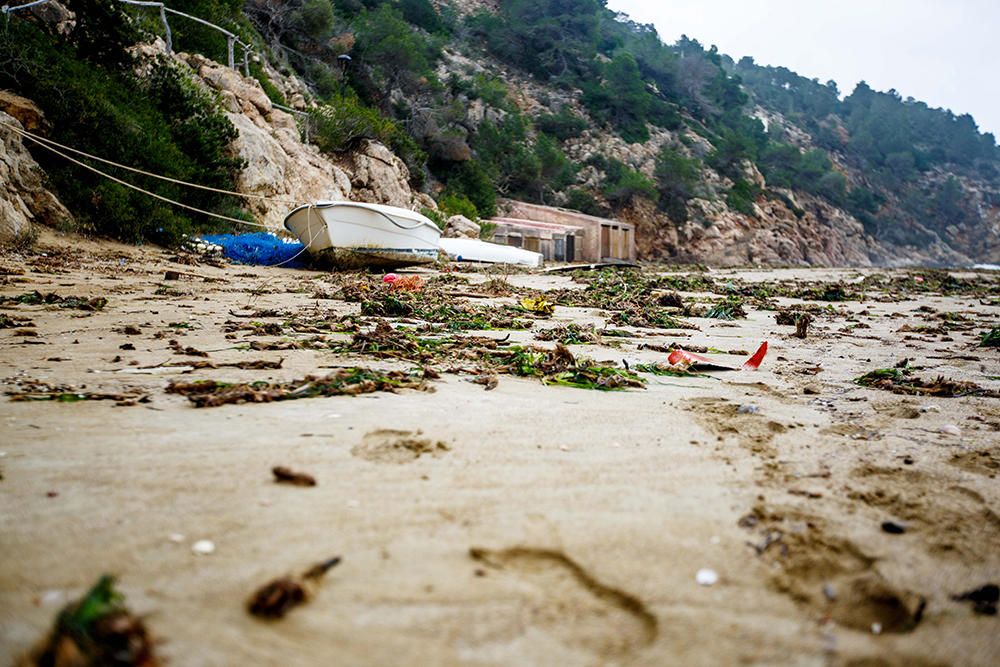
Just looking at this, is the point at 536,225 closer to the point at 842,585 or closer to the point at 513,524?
the point at 513,524

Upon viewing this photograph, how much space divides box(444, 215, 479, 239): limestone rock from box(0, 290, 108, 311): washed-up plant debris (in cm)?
1766

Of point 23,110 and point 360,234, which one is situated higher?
point 23,110

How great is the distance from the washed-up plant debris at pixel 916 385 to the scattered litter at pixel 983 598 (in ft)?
8.17

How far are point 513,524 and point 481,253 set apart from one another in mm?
17088

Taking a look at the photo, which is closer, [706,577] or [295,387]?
[706,577]

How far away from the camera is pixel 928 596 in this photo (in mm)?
1404

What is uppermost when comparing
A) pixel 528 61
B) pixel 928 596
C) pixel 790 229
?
pixel 528 61

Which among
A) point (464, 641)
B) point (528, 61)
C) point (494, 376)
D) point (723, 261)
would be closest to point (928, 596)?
point (464, 641)

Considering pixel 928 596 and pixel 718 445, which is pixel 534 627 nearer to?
pixel 928 596

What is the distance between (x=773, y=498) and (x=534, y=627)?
1035 mm

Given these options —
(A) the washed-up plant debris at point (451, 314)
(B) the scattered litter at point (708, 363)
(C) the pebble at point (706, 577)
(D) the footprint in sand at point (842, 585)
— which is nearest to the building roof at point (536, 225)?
(A) the washed-up plant debris at point (451, 314)

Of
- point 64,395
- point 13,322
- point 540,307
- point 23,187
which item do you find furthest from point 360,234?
point 64,395

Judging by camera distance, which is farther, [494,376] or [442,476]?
[494,376]

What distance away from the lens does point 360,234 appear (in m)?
13.0
